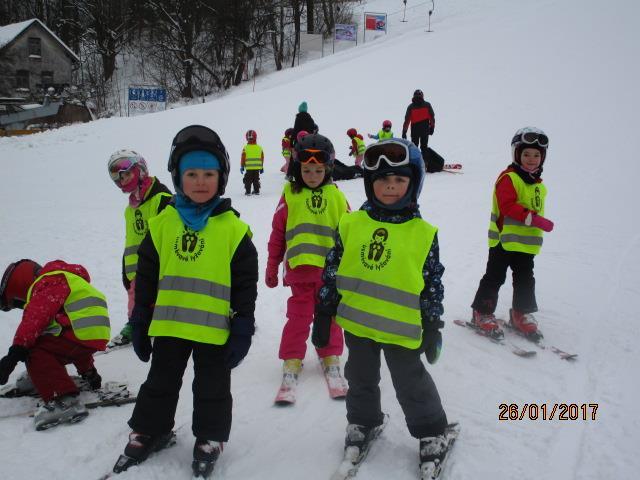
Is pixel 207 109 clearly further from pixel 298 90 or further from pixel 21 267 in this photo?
pixel 21 267

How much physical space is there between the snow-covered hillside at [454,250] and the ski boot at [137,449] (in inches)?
3.2

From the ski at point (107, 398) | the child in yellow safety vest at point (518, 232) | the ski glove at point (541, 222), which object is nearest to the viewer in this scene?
the ski at point (107, 398)

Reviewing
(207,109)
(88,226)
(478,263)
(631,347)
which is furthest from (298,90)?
(631,347)

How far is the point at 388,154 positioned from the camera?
246cm

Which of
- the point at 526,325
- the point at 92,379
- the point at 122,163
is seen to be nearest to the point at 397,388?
the point at 526,325

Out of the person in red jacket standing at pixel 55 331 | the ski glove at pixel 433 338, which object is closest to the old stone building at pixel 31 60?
the person in red jacket standing at pixel 55 331

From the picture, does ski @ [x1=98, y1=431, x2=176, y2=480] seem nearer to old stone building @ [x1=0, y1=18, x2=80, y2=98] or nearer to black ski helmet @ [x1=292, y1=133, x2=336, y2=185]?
black ski helmet @ [x1=292, y1=133, x2=336, y2=185]

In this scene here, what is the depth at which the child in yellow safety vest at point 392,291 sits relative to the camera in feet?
7.97

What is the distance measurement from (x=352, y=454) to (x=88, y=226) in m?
7.13

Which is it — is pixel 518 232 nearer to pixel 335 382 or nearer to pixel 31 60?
pixel 335 382

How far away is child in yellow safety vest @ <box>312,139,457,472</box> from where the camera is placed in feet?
7.97

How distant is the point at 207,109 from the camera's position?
18812mm

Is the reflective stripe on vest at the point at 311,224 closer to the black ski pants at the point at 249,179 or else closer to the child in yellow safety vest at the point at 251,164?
the child in yellow safety vest at the point at 251,164

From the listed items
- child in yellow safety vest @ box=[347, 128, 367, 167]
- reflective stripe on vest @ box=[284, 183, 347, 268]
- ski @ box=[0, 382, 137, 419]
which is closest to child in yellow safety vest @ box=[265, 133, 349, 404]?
reflective stripe on vest @ box=[284, 183, 347, 268]
